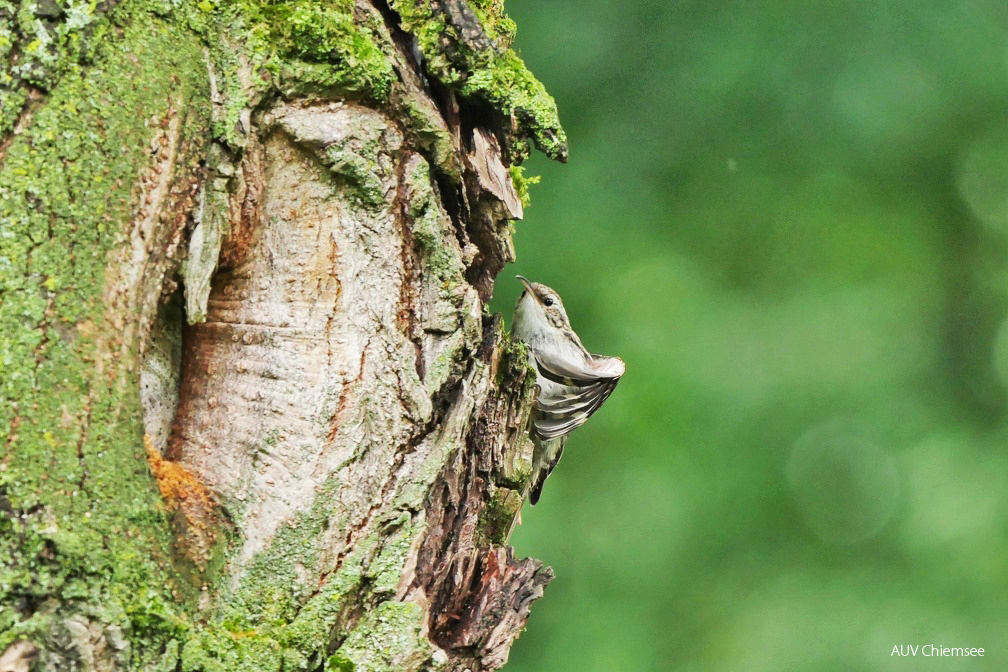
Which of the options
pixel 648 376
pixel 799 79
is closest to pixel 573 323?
pixel 648 376

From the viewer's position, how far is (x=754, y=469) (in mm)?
4098

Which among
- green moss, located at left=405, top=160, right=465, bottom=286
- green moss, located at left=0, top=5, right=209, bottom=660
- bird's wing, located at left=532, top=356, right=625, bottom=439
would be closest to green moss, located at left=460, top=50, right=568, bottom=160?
green moss, located at left=405, top=160, right=465, bottom=286

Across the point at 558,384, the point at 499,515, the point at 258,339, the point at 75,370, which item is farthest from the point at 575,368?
the point at 75,370

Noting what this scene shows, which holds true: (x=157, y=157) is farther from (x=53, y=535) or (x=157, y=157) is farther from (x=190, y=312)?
(x=53, y=535)

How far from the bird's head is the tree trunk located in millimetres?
849

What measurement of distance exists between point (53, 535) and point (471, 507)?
63 cm

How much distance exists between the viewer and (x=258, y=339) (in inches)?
60.7

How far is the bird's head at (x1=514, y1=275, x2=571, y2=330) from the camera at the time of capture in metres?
2.59

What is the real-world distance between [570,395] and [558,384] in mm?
37

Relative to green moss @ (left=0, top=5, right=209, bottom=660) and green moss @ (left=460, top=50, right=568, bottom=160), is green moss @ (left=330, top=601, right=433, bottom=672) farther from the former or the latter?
green moss @ (left=460, top=50, right=568, bottom=160)

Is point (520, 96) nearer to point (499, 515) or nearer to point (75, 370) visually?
point (499, 515)

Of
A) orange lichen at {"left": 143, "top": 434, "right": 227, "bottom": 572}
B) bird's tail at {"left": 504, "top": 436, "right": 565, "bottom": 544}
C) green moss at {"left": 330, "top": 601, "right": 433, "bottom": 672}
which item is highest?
bird's tail at {"left": 504, "top": 436, "right": 565, "bottom": 544}

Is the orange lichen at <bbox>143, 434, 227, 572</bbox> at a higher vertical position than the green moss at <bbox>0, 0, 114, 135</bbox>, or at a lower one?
lower

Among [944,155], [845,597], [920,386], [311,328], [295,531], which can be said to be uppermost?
[944,155]
